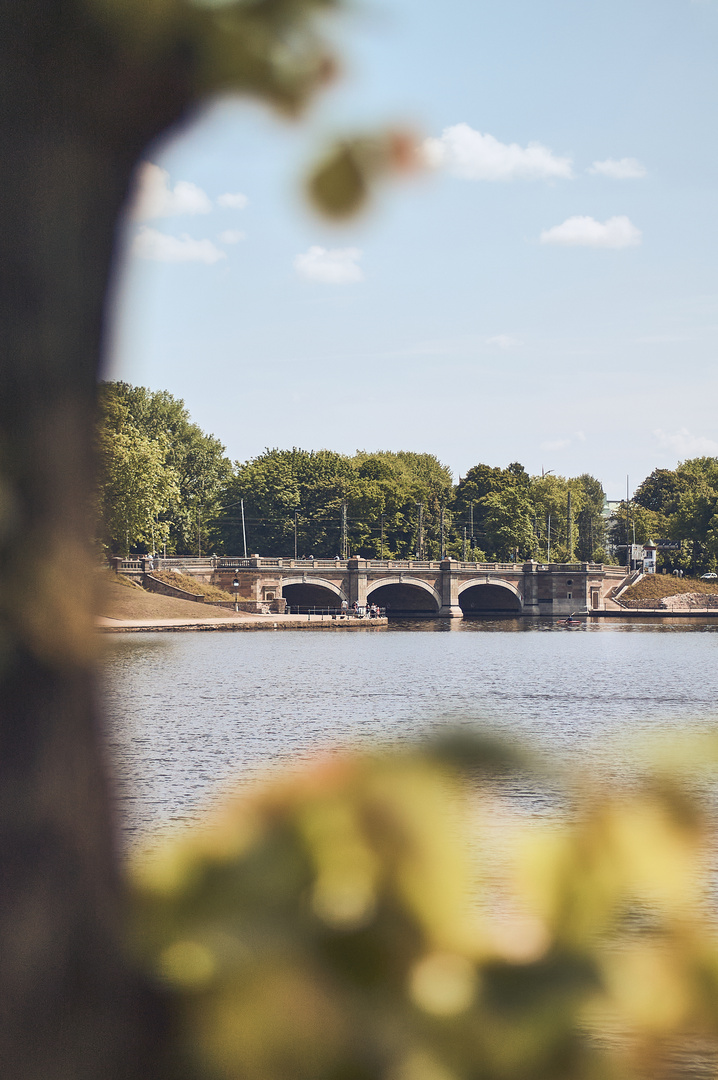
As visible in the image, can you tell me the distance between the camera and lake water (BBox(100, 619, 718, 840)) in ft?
59.7

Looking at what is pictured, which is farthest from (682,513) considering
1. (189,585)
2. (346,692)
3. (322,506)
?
(346,692)

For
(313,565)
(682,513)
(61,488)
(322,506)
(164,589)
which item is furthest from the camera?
(682,513)

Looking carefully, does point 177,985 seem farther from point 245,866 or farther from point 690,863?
point 690,863

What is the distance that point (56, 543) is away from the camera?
2.81 ft

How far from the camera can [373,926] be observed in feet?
2.89

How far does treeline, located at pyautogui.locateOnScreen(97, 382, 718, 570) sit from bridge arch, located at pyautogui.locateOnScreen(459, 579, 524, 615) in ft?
13.8

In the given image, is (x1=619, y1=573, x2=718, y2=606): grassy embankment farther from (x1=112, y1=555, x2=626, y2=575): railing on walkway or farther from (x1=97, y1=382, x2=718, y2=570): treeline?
(x1=97, y1=382, x2=718, y2=570): treeline

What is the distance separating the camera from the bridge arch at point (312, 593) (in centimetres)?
8581

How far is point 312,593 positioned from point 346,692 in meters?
55.2

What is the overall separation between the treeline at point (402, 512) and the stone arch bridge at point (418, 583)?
4659 mm

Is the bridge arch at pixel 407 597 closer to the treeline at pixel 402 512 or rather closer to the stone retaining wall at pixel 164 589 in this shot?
the treeline at pixel 402 512

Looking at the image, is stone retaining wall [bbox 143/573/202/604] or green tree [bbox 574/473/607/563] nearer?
stone retaining wall [bbox 143/573/202/604]

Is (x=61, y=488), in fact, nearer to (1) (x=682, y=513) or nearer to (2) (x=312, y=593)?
(2) (x=312, y=593)

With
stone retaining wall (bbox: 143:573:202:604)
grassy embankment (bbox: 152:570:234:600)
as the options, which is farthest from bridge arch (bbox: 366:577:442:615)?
stone retaining wall (bbox: 143:573:202:604)
